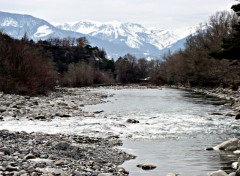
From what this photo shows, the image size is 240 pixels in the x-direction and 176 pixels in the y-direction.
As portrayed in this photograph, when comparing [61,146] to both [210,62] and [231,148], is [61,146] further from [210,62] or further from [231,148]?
[210,62]

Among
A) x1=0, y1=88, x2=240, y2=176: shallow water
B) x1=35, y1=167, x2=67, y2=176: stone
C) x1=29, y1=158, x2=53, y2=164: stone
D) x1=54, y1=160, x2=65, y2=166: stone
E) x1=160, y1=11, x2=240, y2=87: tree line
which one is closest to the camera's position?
x1=35, y1=167, x2=67, y2=176: stone

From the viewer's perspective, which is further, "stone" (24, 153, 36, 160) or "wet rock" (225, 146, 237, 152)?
"wet rock" (225, 146, 237, 152)

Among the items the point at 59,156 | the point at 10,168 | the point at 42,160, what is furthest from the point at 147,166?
the point at 10,168

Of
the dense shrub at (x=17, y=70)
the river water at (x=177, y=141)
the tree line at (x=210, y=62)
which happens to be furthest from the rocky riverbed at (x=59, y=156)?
the tree line at (x=210, y=62)

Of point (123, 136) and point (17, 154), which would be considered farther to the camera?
point (123, 136)

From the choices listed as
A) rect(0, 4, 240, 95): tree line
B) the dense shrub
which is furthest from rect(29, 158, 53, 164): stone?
the dense shrub

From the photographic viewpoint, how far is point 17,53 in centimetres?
4450

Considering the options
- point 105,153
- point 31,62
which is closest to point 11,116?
point 105,153

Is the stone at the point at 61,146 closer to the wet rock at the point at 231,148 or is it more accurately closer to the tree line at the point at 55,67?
the wet rock at the point at 231,148

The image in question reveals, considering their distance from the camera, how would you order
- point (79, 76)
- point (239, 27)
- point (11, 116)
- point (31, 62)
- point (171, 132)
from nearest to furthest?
point (171, 132)
point (11, 116)
point (239, 27)
point (31, 62)
point (79, 76)

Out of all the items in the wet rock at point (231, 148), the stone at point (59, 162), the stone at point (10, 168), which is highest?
the stone at point (10, 168)

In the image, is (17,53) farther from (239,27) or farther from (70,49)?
(70,49)

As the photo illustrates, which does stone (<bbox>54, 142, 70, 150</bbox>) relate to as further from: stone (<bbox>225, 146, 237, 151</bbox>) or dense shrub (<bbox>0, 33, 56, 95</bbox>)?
dense shrub (<bbox>0, 33, 56, 95</bbox>)

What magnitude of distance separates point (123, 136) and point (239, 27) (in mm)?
16603
